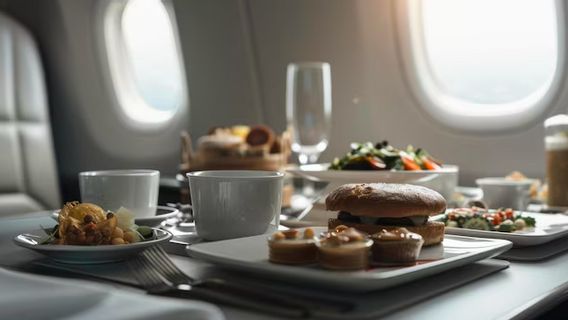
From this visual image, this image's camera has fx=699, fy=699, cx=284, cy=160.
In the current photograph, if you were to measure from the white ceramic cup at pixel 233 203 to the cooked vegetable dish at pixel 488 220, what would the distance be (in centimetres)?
36

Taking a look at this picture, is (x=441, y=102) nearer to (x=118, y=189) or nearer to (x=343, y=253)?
(x=118, y=189)

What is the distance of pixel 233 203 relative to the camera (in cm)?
101

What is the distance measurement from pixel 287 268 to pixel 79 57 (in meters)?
3.97

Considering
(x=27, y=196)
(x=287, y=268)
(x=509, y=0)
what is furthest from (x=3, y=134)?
(x=287, y=268)

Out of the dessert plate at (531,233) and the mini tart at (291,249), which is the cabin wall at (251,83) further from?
the mini tart at (291,249)

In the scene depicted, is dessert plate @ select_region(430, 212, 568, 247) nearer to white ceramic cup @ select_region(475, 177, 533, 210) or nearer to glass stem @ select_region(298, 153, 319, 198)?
white ceramic cup @ select_region(475, 177, 533, 210)

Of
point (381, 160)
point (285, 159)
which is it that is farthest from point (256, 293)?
point (285, 159)

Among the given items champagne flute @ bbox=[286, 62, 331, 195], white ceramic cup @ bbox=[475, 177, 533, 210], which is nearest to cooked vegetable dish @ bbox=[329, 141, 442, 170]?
white ceramic cup @ bbox=[475, 177, 533, 210]

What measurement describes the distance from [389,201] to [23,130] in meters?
3.38

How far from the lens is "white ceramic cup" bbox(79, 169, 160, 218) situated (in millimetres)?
1109

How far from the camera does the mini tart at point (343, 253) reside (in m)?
0.75

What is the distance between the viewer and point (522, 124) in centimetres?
270

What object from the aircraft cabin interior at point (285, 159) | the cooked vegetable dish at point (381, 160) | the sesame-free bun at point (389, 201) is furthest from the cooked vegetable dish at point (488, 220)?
the cooked vegetable dish at point (381, 160)

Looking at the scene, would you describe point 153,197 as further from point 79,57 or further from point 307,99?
point 79,57
